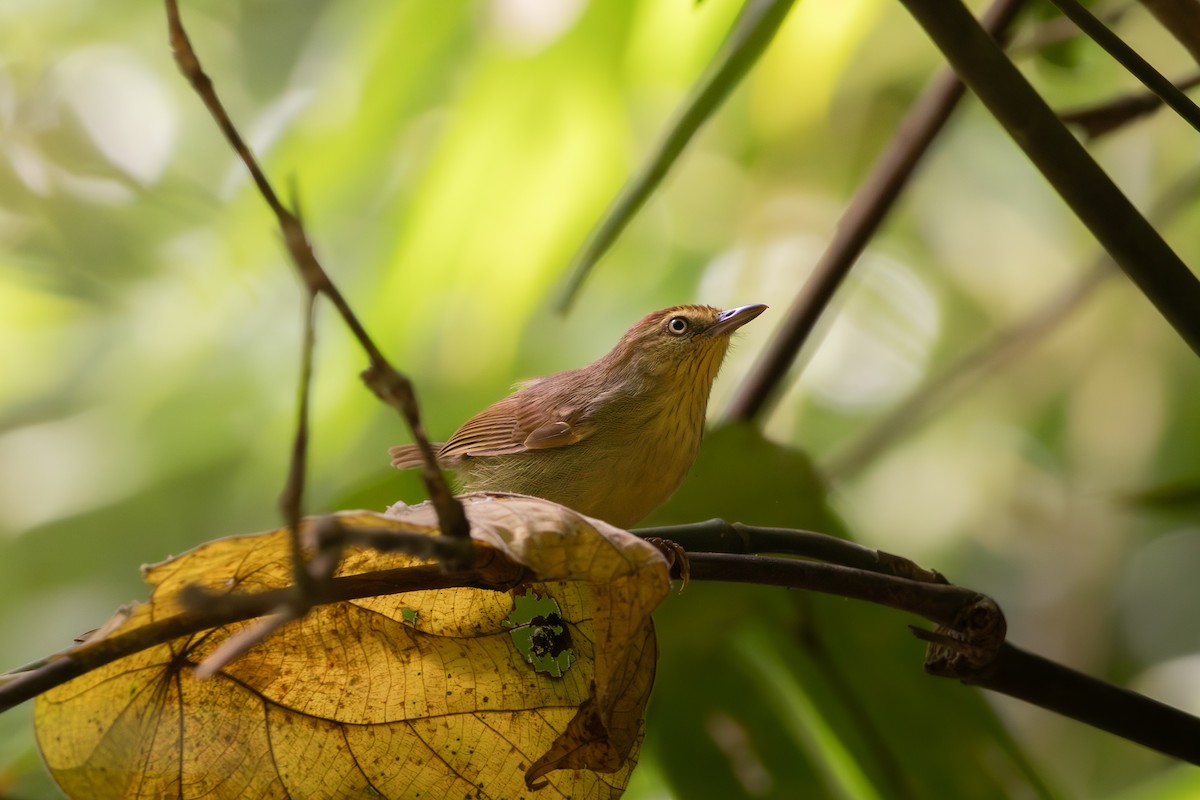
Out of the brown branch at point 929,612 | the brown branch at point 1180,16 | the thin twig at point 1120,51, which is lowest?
the brown branch at point 929,612

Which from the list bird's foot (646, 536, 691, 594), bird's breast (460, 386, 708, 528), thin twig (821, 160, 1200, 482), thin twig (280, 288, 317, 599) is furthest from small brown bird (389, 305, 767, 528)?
thin twig (280, 288, 317, 599)

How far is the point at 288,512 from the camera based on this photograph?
91 centimetres

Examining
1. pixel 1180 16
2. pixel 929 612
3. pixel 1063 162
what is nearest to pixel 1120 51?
pixel 1063 162

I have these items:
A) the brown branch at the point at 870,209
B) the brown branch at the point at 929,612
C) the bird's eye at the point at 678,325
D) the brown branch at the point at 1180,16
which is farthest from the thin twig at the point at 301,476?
the bird's eye at the point at 678,325

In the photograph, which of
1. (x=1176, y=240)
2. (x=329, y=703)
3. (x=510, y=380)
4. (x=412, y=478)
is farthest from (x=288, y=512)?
(x=1176, y=240)

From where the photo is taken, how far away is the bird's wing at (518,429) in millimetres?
2869

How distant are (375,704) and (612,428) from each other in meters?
1.38

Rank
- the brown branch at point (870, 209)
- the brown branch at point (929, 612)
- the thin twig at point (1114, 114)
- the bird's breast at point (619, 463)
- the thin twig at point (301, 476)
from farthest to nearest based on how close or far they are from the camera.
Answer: the bird's breast at point (619, 463) → the brown branch at point (870, 209) → the thin twig at point (1114, 114) → the brown branch at point (929, 612) → the thin twig at point (301, 476)

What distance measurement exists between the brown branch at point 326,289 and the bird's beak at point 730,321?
2.08 m

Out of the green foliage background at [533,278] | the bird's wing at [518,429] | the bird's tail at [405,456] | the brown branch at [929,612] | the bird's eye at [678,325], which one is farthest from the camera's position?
the green foliage background at [533,278]

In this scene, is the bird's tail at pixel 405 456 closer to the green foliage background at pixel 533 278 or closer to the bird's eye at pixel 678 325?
A: the green foliage background at pixel 533 278

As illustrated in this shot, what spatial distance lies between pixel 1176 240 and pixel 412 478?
3.55 m

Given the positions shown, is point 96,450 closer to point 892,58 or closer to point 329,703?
point 329,703

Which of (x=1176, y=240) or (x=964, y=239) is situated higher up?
(x=964, y=239)
